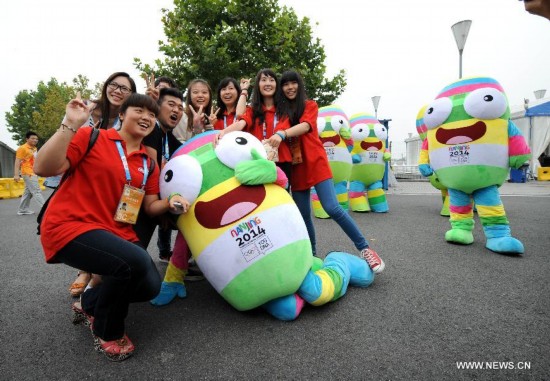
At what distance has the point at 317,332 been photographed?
6.07 ft

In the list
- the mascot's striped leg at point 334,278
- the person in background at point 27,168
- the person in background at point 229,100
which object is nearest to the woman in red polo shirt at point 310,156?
the mascot's striped leg at point 334,278

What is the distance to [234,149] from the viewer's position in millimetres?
1986

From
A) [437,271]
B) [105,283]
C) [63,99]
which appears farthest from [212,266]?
[63,99]

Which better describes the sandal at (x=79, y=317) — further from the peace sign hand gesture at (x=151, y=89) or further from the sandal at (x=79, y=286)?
the peace sign hand gesture at (x=151, y=89)

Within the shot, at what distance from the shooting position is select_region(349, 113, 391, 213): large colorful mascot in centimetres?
599

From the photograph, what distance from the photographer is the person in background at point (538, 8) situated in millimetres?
857

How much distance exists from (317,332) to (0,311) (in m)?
2.20

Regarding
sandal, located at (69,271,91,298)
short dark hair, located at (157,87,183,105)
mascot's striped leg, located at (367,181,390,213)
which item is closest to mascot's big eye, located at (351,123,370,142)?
mascot's striped leg, located at (367,181,390,213)

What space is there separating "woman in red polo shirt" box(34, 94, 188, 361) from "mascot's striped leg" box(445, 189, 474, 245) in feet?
10.3

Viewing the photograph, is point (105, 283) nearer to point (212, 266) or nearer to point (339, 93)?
point (212, 266)

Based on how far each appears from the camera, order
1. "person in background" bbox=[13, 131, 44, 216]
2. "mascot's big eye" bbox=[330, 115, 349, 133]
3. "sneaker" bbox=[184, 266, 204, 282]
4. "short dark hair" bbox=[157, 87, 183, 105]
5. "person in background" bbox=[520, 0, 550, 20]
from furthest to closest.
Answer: "person in background" bbox=[13, 131, 44, 216], "mascot's big eye" bbox=[330, 115, 349, 133], "sneaker" bbox=[184, 266, 204, 282], "short dark hair" bbox=[157, 87, 183, 105], "person in background" bbox=[520, 0, 550, 20]

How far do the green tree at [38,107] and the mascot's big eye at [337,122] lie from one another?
2436 centimetres

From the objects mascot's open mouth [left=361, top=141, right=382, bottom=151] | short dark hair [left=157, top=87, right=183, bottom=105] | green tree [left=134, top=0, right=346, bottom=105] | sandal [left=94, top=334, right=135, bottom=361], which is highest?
green tree [left=134, top=0, right=346, bottom=105]

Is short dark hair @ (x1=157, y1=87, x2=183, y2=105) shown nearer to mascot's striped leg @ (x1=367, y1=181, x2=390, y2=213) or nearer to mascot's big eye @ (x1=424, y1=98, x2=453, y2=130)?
mascot's big eye @ (x1=424, y1=98, x2=453, y2=130)
